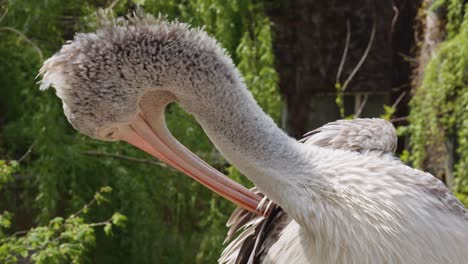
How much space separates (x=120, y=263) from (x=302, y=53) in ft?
6.52

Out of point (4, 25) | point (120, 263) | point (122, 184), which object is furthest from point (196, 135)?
point (4, 25)

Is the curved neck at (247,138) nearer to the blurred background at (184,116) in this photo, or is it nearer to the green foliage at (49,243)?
the green foliage at (49,243)

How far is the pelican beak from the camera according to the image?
9.45ft

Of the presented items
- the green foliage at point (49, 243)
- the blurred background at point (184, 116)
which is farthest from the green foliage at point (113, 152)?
the green foliage at point (49, 243)

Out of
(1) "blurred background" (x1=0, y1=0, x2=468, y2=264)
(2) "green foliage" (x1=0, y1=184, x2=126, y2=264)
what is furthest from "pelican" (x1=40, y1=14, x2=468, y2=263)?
(1) "blurred background" (x1=0, y1=0, x2=468, y2=264)

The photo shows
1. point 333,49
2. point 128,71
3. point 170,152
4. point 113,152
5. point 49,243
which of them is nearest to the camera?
point 128,71

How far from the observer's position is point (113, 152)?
17.4 ft

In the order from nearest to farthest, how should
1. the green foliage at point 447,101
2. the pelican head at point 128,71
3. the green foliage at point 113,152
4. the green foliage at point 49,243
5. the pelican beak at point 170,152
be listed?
the pelican head at point 128,71 < the pelican beak at point 170,152 < the green foliage at point 49,243 < the green foliage at point 113,152 < the green foliage at point 447,101

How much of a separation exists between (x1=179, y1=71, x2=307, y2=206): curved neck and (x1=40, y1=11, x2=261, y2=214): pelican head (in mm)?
26

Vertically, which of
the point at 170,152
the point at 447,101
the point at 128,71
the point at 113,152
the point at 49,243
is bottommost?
the point at 49,243

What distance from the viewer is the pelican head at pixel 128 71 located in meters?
2.64

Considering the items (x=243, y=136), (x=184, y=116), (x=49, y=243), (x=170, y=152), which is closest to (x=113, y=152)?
(x=184, y=116)

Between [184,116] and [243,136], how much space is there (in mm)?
2589

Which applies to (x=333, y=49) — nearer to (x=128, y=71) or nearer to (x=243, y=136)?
(x=243, y=136)
